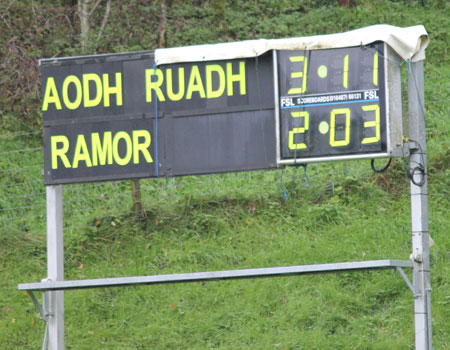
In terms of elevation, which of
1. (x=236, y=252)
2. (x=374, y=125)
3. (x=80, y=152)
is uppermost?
(x=374, y=125)

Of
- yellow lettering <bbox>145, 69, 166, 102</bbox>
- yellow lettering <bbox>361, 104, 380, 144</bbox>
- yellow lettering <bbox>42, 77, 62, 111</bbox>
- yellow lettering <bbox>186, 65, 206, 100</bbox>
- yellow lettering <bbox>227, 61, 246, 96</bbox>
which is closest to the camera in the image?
yellow lettering <bbox>361, 104, 380, 144</bbox>

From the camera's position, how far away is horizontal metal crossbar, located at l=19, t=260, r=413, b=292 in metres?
6.66

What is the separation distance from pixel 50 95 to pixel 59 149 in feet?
2.01

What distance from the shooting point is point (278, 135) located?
24.6ft

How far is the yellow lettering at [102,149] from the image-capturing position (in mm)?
7996

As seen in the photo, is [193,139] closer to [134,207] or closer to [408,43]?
[408,43]

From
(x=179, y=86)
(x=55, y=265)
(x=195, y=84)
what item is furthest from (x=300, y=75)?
(x=55, y=265)

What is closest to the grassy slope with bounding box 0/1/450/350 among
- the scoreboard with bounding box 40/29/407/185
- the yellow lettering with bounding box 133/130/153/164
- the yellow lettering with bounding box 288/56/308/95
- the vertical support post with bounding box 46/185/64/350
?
the vertical support post with bounding box 46/185/64/350

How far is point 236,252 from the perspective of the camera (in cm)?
999

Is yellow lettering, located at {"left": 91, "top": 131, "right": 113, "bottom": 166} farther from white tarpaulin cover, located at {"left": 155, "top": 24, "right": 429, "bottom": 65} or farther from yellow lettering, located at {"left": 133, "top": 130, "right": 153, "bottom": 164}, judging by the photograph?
white tarpaulin cover, located at {"left": 155, "top": 24, "right": 429, "bottom": 65}

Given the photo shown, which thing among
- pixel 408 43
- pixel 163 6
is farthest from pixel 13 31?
pixel 408 43

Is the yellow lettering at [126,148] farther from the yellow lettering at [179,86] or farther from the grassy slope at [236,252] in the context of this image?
the grassy slope at [236,252]

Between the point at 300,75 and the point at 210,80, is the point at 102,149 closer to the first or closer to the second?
the point at 210,80

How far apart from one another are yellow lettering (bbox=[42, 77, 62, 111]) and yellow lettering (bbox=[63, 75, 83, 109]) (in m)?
0.09
